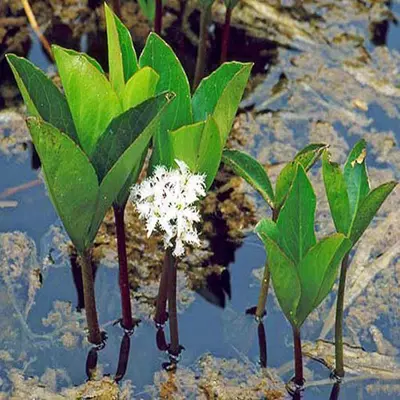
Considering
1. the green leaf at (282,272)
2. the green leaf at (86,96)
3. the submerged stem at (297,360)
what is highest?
the green leaf at (86,96)

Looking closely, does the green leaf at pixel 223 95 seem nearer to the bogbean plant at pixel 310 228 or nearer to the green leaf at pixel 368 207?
the bogbean plant at pixel 310 228

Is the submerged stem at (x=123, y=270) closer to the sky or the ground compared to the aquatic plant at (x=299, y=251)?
closer to the sky

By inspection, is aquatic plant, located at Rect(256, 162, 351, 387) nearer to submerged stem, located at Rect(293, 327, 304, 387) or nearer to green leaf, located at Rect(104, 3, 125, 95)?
submerged stem, located at Rect(293, 327, 304, 387)

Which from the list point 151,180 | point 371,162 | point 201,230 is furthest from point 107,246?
point 371,162

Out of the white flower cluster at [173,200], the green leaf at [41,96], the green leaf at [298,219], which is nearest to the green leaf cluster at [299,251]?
the green leaf at [298,219]

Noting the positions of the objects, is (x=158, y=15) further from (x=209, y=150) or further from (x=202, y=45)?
(x=209, y=150)
